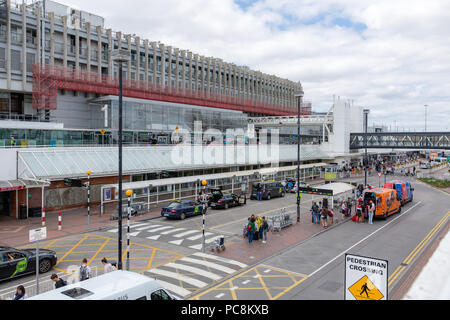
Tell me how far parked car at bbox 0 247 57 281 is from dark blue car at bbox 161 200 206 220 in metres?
10.6

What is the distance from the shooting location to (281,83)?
88.6 meters

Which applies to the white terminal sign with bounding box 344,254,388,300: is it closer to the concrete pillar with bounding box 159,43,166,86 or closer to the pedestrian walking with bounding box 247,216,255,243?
the pedestrian walking with bounding box 247,216,255,243

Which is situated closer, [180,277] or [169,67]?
[180,277]

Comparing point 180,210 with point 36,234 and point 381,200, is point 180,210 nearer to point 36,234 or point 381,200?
point 36,234

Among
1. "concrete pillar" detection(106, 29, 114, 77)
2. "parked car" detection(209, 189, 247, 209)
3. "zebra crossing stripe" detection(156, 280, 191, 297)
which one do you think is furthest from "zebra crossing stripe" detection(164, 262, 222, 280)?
"concrete pillar" detection(106, 29, 114, 77)

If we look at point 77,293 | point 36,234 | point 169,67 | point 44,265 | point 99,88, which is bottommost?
point 44,265

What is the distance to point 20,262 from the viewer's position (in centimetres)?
1395

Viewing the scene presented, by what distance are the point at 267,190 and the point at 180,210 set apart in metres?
12.1

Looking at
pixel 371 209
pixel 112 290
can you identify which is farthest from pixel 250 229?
pixel 112 290

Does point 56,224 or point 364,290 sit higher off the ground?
point 364,290

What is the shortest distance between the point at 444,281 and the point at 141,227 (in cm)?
2227

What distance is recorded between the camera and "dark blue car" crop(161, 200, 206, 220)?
25.1m

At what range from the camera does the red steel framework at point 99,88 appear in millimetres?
39531

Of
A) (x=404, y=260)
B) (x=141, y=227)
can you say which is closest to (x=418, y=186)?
(x=404, y=260)
